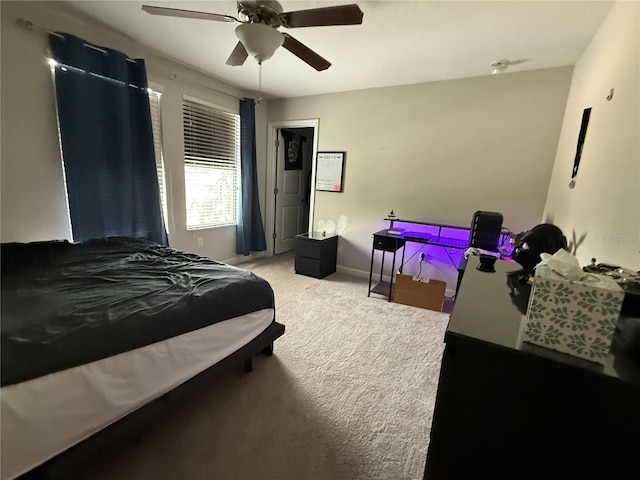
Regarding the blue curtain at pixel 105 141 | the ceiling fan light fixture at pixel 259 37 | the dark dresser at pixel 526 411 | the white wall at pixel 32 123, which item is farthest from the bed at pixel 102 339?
the ceiling fan light fixture at pixel 259 37

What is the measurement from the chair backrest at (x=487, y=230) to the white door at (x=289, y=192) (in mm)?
2989

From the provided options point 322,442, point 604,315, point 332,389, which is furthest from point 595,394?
point 332,389

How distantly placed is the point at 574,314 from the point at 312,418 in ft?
4.40

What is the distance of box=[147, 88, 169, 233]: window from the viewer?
286 cm

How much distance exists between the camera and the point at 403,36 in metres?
2.18

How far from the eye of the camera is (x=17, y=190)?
6.70 ft

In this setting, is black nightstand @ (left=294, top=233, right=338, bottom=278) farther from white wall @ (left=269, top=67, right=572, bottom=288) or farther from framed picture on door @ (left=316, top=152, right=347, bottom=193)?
framed picture on door @ (left=316, top=152, right=347, bottom=193)

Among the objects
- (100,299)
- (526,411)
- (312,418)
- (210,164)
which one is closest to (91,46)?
(210,164)

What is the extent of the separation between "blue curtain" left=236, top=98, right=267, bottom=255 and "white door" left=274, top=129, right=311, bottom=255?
1.73ft

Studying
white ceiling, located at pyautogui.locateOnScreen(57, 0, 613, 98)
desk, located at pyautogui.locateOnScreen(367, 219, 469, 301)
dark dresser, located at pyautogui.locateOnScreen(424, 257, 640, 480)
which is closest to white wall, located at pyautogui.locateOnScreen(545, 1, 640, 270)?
white ceiling, located at pyautogui.locateOnScreen(57, 0, 613, 98)

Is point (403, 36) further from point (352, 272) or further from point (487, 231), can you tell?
point (352, 272)

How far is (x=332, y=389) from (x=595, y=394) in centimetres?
138

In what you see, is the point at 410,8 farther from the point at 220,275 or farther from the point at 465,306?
the point at 220,275

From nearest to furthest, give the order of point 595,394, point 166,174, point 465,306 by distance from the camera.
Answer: point 595,394 → point 465,306 → point 166,174
